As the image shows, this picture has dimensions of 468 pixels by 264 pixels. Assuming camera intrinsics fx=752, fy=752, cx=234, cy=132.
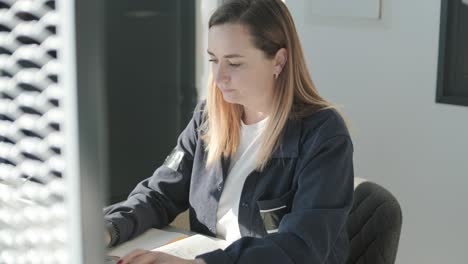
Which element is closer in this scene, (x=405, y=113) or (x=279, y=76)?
(x=279, y=76)

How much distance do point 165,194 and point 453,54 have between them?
134 cm

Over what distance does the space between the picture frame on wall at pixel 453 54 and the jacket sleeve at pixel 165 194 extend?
3.75ft

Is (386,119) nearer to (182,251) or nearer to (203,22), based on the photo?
(203,22)

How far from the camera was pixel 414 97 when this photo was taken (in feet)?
9.30

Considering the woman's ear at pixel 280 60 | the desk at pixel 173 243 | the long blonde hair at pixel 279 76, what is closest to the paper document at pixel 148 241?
the desk at pixel 173 243

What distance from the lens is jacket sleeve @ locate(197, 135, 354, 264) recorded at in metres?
1.45

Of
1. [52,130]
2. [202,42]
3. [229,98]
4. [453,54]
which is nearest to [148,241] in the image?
A: [229,98]

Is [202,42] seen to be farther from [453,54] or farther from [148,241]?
[148,241]

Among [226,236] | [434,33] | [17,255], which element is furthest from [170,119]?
[17,255]

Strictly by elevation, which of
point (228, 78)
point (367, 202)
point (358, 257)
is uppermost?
point (228, 78)

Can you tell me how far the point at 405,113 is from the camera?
2.87 meters

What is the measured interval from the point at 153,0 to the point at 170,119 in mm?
601

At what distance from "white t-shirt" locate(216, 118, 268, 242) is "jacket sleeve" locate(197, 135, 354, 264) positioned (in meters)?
0.16

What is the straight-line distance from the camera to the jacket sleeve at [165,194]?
1779 millimetres
